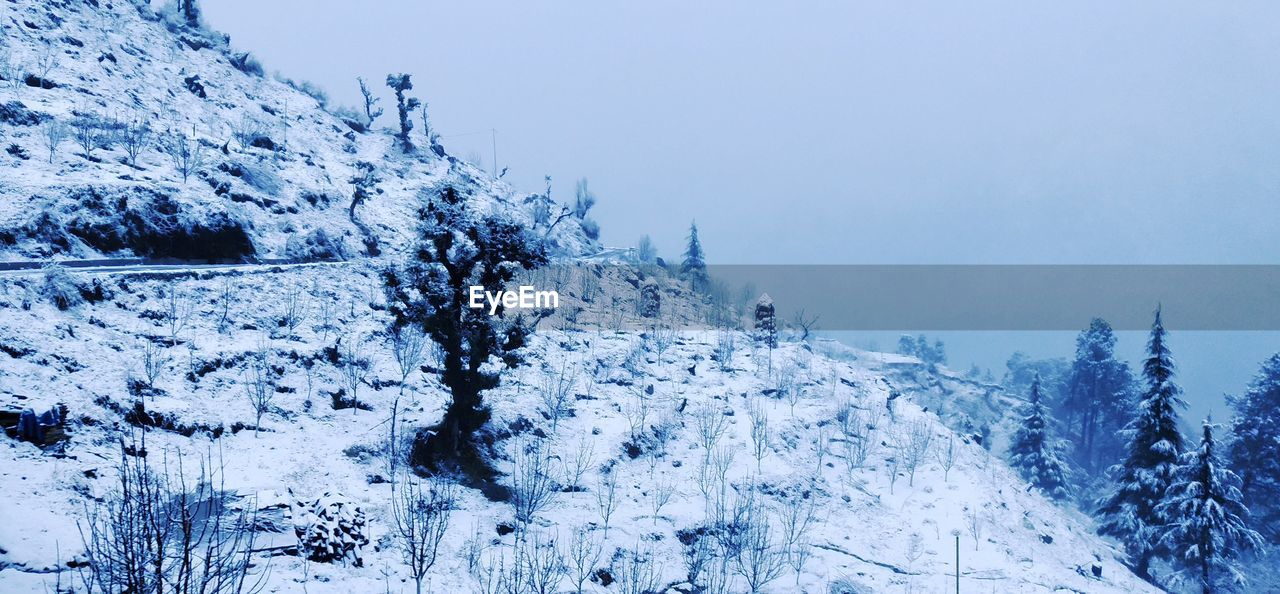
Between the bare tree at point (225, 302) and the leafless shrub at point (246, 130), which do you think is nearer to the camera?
the bare tree at point (225, 302)

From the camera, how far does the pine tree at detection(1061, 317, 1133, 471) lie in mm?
62031

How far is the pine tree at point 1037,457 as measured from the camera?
50.2 meters

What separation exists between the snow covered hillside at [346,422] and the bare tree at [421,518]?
33 cm

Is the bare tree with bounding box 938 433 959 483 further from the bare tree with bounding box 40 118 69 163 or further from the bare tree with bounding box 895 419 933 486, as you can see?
the bare tree with bounding box 40 118 69 163

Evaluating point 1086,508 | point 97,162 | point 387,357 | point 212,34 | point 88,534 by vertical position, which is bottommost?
point 1086,508

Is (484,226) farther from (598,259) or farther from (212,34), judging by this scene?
(212,34)

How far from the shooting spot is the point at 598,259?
74.9m

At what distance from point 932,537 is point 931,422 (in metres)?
13.5

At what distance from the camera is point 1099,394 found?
63.6 metres

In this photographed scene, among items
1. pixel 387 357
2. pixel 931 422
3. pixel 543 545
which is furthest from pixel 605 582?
pixel 931 422

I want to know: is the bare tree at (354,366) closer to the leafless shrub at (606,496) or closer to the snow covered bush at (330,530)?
the snow covered bush at (330,530)

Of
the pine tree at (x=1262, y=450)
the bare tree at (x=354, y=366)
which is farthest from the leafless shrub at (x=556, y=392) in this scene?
the pine tree at (x=1262, y=450)

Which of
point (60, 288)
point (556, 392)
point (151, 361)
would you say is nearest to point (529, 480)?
point (556, 392)

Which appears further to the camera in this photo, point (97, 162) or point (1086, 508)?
point (1086, 508)
